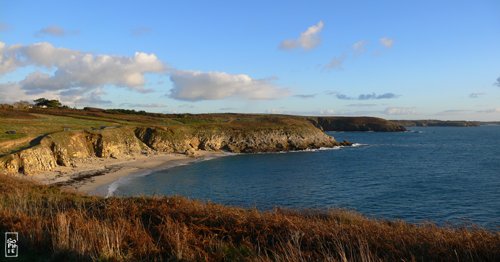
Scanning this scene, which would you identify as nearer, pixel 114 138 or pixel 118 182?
pixel 118 182

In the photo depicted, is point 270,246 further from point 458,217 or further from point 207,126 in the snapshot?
point 207,126

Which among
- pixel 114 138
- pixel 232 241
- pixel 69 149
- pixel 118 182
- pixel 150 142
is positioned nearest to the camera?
pixel 232 241

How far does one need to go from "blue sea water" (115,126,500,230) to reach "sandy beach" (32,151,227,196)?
2707mm

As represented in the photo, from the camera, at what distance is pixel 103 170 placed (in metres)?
54.9

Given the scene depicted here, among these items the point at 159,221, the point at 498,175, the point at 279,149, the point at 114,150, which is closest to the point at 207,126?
the point at 279,149

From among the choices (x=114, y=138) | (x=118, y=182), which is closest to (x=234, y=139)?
(x=114, y=138)

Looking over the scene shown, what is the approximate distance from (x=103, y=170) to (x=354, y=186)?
32.8 metres

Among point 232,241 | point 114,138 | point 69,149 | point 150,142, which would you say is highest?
point 232,241

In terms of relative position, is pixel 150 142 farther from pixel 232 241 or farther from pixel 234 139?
pixel 232 241

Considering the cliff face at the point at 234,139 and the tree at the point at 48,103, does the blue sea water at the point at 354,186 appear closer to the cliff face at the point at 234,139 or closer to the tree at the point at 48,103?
the cliff face at the point at 234,139

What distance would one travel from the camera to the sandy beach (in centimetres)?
4275

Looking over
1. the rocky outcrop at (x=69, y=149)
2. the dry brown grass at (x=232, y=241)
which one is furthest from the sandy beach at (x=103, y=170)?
the dry brown grass at (x=232, y=241)

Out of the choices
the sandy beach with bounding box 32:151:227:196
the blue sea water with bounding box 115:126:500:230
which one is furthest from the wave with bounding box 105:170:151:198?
the blue sea water with bounding box 115:126:500:230

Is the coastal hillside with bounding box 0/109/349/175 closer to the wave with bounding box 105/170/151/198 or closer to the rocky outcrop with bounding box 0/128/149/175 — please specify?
the rocky outcrop with bounding box 0/128/149/175
